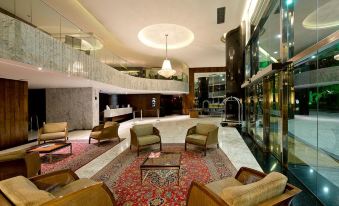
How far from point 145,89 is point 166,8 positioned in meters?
7.53

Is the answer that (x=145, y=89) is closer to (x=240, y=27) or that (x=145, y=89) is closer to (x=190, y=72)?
(x=190, y=72)

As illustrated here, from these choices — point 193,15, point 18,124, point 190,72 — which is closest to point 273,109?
point 193,15

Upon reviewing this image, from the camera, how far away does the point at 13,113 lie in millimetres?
6359

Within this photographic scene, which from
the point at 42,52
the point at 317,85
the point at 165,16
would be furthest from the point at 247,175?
the point at 165,16

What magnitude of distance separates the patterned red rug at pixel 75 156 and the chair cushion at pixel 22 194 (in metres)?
2.38

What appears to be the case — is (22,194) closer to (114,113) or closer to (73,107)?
(73,107)

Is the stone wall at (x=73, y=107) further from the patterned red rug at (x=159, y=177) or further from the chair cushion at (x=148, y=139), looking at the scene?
the patterned red rug at (x=159, y=177)

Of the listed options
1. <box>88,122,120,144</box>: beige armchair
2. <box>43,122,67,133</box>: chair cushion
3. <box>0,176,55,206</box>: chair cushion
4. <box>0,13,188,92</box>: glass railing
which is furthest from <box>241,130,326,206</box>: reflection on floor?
<box>43,122,67,133</box>: chair cushion

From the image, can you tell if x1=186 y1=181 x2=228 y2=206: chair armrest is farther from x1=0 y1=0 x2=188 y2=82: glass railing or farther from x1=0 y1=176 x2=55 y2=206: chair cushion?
x1=0 y1=0 x2=188 y2=82: glass railing

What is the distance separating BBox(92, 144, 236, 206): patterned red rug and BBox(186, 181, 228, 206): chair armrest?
0.70 meters

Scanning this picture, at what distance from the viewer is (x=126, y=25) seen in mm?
7555

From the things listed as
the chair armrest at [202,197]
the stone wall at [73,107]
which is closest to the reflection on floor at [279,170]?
the chair armrest at [202,197]

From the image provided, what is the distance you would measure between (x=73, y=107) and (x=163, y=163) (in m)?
7.83

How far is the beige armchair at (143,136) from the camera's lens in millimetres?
4930
